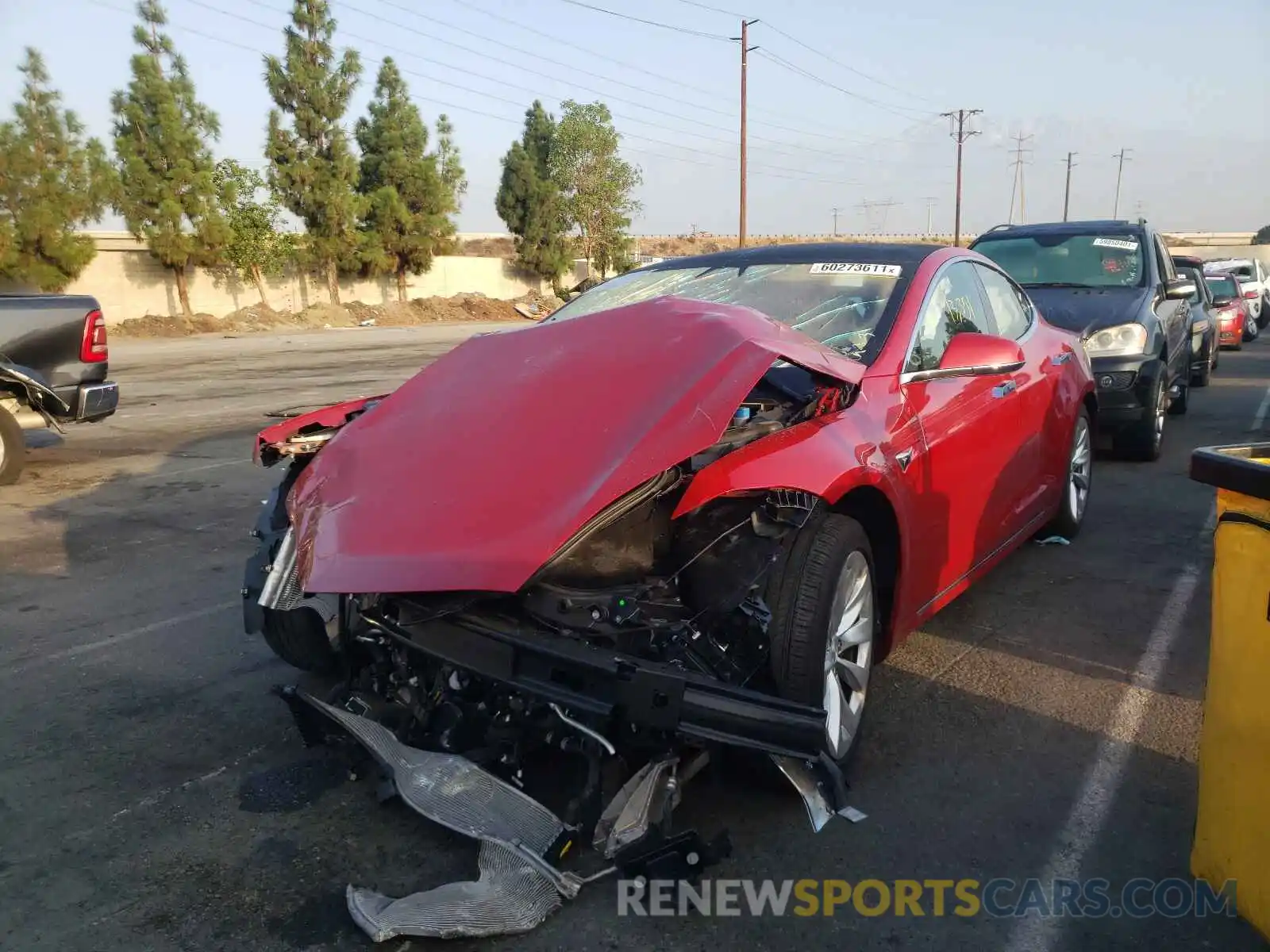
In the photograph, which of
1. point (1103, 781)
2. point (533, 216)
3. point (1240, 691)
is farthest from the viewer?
point (533, 216)

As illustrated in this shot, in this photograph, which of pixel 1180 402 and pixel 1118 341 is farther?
pixel 1180 402

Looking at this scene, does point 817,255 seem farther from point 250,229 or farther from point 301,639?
point 250,229

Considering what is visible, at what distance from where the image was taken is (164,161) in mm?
33031

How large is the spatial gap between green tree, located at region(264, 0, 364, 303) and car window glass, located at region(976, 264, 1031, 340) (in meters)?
36.3

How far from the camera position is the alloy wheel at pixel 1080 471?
18.7 ft

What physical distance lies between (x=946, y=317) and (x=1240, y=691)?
2428 millimetres

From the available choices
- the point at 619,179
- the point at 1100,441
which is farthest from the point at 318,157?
the point at 1100,441

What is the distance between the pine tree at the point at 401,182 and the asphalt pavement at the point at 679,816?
124 ft

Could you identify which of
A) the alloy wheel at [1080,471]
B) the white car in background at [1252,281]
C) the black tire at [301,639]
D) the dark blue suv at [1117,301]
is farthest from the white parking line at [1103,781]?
the white car in background at [1252,281]

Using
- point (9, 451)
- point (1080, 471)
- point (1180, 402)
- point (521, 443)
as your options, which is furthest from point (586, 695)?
point (1180, 402)

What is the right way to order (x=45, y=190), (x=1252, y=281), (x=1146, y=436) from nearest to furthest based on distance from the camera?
(x=1146, y=436) < (x=1252, y=281) < (x=45, y=190)

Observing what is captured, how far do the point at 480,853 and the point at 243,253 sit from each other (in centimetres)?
3638

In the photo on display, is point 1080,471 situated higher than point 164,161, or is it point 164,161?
point 164,161
